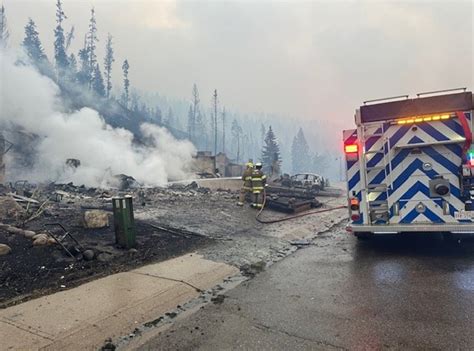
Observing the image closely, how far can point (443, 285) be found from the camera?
459 cm

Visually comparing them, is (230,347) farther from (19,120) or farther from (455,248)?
(19,120)

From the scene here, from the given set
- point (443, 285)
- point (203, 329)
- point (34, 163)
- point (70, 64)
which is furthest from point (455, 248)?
point (70, 64)

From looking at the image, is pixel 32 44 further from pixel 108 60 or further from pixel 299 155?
pixel 299 155

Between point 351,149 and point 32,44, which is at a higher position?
point 32,44

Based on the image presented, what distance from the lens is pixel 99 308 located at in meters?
3.91

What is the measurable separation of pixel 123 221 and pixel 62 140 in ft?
79.5

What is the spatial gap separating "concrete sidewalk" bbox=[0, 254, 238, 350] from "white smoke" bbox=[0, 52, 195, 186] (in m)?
16.9

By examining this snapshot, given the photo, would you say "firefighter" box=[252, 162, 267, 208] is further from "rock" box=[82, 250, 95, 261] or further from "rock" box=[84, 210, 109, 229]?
"rock" box=[82, 250, 95, 261]

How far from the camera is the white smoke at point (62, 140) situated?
24.5m

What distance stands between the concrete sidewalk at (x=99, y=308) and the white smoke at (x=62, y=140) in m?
16.9

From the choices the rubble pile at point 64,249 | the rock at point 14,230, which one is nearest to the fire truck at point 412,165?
the rubble pile at point 64,249

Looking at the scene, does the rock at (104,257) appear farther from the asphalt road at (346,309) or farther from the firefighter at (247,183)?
the firefighter at (247,183)

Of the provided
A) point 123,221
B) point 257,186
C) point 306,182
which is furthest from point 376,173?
point 306,182

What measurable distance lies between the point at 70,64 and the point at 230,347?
273ft
